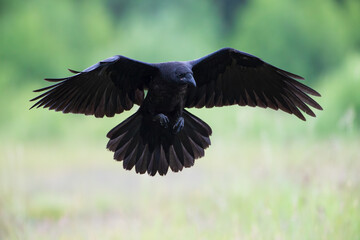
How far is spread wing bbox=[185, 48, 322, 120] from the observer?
390cm

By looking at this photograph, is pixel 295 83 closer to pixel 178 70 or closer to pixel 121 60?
pixel 178 70

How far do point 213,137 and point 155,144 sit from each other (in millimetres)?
4706

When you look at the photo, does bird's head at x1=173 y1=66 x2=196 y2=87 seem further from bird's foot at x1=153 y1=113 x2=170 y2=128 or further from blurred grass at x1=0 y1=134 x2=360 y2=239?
blurred grass at x1=0 y1=134 x2=360 y2=239

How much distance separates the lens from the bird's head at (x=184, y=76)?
11.6 ft

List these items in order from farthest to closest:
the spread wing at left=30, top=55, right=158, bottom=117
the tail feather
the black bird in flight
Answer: the tail feather < the black bird in flight < the spread wing at left=30, top=55, right=158, bottom=117

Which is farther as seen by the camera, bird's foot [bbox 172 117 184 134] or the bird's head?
bird's foot [bbox 172 117 184 134]

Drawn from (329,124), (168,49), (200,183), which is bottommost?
(200,183)

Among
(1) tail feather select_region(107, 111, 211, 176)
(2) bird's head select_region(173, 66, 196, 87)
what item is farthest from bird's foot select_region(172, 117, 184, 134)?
(2) bird's head select_region(173, 66, 196, 87)

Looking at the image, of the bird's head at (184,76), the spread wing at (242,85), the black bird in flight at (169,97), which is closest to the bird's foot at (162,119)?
the black bird in flight at (169,97)

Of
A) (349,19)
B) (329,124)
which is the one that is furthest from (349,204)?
(349,19)

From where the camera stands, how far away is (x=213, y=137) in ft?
28.2

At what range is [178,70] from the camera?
11.7ft

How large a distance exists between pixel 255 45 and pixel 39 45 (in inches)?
191

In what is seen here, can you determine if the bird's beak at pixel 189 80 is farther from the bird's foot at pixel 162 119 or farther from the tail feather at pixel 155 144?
the tail feather at pixel 155 144
